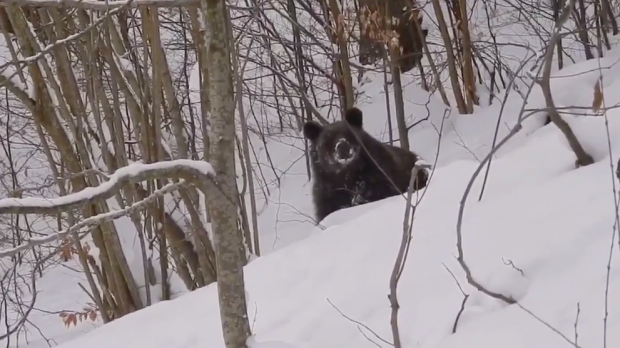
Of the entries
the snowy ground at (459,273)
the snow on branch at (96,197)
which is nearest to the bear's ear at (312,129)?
the snowy ground at (459,273)

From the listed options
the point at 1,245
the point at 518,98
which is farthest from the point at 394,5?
the point at 1,245

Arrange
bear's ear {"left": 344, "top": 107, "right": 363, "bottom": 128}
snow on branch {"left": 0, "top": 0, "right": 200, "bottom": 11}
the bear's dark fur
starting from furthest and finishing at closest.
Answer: bear's ear {"left": 344, "top": 107, "right": 363, "bottom": 128}
the bear's dark fur
snow on branch {"left": 0, "top": 0, "right": 200, "bottom": 11}

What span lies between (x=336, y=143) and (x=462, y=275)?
4.08 meters

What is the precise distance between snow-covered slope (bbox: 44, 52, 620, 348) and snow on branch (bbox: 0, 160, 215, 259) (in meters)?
0.86

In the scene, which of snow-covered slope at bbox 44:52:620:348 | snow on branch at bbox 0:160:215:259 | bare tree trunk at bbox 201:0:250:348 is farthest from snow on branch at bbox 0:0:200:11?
snow-covered slope at bbox 44:52:620:348

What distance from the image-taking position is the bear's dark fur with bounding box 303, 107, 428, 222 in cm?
667

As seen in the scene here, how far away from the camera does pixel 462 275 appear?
2.80 meters

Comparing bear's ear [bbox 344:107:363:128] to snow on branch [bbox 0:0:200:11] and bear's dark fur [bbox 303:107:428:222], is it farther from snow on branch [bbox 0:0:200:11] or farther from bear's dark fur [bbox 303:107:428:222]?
snow on branch [bbox 0:0:200:11]

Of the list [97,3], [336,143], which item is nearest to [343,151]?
[336,143]

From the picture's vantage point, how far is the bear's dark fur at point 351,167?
21.9ft

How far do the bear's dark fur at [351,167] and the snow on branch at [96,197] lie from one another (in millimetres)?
4414

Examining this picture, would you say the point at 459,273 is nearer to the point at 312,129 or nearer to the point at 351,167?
the point at 351,167


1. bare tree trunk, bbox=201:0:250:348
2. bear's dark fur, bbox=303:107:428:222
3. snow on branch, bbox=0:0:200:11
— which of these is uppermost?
snow on branch, bbox=0:0:200:11

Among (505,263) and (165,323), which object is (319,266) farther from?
(505,263)
